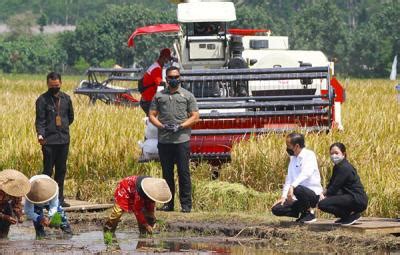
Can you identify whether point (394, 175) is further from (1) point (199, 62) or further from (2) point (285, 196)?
(1) point (199, 62)

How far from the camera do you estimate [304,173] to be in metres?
13.8

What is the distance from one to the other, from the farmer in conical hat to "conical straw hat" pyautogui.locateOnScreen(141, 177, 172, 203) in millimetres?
1067

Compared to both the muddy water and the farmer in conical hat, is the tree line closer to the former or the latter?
the muddy water

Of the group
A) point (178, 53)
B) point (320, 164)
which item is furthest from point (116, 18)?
point (320, 164)

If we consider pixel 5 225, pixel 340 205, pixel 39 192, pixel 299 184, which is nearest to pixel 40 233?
pixel 5 225

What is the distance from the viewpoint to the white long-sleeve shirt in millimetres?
13836

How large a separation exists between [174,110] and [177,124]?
0.60ft

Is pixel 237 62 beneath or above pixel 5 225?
above

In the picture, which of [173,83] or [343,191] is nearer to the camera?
[343,191]

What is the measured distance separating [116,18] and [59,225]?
110 metres

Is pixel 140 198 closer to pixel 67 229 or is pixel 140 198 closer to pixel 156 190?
pixel 156 190

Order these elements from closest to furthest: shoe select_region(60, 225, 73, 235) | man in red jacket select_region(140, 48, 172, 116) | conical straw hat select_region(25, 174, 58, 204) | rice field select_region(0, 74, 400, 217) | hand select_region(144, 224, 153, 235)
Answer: conical straw hat select_region(25, 174, 58, 204) → hand select_region(144, 224, 153, 235) → shoe select_region(60, 225, 73, 235) → rice field select_region(0, 74, 400, 217) → man in red jacket select_region(140, 48, 172, 116)

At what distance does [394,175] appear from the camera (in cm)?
1600

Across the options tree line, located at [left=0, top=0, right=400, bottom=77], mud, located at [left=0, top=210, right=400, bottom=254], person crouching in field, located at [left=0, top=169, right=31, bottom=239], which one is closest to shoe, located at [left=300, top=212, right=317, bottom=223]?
mud, located at [left=0, top=210, right=400, bottom=254]
